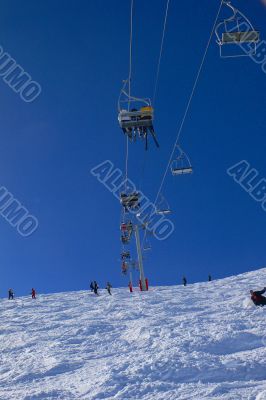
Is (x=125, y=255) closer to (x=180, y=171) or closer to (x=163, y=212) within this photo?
(x=163, y=212)

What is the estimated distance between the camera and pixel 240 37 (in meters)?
9.30

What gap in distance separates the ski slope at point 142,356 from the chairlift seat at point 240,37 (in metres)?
7.01

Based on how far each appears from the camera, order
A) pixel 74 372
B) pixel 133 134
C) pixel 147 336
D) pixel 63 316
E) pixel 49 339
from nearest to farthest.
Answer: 1. pixel 74 372
2. pixel 147 336
3. pixel 133 134
4. pixel 49 339
5. pixel 63 316

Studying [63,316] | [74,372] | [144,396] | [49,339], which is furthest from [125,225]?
[144,396]

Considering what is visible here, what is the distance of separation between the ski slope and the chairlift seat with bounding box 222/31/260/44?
7012 mm

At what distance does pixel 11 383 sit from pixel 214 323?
21.8 feet

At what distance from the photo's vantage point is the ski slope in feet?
27.0

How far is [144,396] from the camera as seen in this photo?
312 inches

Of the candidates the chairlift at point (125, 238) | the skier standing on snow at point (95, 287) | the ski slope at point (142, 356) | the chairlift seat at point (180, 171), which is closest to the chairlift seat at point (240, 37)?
the ski slope at point (142, 356)

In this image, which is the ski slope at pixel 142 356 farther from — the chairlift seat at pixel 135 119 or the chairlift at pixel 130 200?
the chairlift at pixel 130 200

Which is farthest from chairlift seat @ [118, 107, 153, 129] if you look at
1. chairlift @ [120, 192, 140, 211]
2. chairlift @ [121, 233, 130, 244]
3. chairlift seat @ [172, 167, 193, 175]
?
chairlift @ [121, 233, 130, 244]

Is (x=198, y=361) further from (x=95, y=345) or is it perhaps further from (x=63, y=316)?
(x=63, y=316)

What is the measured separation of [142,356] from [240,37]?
796 cm

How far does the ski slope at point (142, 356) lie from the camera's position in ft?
27.0
